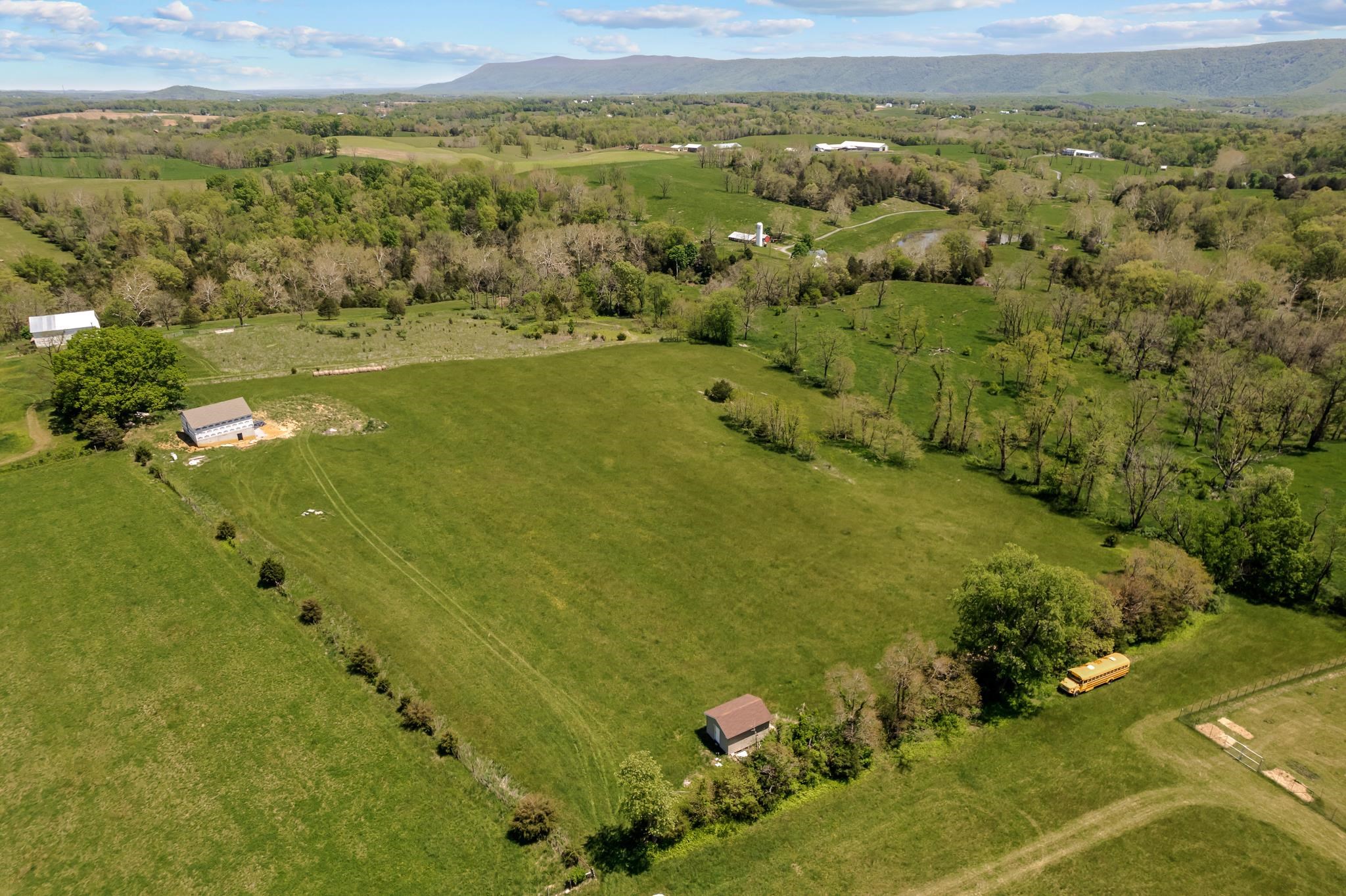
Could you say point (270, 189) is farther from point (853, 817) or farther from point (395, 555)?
point (853, 817)

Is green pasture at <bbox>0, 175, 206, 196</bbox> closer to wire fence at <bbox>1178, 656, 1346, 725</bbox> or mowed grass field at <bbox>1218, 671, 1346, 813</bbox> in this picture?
wire fence at <bbox>1178, 656, 1346, 725</bbox>

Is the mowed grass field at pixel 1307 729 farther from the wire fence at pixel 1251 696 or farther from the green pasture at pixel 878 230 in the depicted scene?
the green pasture at pixel 878 230

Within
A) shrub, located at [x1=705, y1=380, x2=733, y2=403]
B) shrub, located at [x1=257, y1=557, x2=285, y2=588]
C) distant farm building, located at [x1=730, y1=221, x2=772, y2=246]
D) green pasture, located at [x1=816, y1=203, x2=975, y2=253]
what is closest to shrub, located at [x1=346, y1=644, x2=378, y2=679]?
shrub, located at [x1=257, y1=557, x2=285, y2=588]

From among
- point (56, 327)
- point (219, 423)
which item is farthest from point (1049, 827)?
point (56, 327)

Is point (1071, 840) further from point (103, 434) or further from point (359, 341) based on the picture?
point (359, 341)

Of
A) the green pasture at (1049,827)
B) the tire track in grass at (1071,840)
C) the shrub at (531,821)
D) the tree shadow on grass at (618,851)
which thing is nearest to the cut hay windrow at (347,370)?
the shrub at (531,821)

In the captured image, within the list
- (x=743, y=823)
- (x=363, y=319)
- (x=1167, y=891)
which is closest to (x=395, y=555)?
(x=743, y=823)
